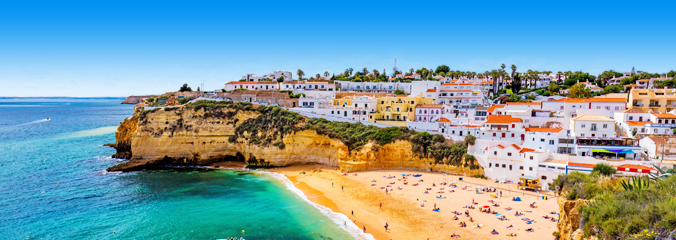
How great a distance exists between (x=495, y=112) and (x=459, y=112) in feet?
16.7

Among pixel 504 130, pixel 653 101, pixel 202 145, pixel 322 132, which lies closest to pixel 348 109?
pixel 322 132

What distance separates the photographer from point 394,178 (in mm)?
37500

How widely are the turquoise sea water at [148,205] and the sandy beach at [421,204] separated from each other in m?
2.52

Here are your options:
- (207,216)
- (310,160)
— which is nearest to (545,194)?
(310,160)

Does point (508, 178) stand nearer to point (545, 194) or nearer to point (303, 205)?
point (545, 194)

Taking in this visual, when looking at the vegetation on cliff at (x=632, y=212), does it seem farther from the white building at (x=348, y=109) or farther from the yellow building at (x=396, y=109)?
the white building at (x=348, y=109)

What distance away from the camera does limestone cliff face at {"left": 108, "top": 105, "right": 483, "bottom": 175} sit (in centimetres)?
4469

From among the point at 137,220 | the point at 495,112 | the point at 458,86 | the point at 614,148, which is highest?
the point at 458,86

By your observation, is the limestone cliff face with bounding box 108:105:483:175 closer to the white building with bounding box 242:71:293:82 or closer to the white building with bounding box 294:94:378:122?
the white building with bounding box 294:94:378:122

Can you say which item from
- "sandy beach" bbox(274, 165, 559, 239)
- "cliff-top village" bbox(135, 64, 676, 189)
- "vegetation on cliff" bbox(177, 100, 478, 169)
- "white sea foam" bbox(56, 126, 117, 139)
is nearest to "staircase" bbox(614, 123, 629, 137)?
"cliff-top village" bbox(135, 64, 676, 189)

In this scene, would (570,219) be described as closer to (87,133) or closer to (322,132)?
(322,132)

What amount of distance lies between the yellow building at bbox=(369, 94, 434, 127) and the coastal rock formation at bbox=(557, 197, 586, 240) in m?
35.7

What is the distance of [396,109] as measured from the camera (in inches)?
2108

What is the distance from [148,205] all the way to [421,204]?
77.1ft
